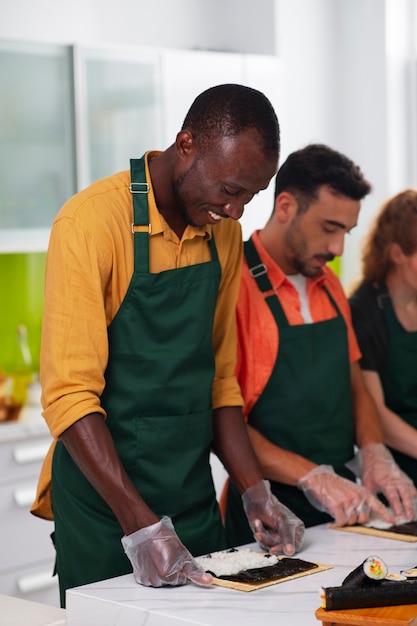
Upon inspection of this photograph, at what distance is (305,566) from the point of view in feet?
5.93

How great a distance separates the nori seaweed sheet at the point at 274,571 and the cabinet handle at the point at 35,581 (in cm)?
179

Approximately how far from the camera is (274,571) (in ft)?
5.81

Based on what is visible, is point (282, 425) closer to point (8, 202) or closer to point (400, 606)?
point (400, 606)

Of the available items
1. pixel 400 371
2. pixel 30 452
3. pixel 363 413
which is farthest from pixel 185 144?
pixel 30 452

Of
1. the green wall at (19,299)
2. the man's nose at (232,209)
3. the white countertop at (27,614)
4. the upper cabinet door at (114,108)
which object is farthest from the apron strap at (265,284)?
the green wall at (19,299)

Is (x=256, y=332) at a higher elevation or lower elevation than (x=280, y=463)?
higher

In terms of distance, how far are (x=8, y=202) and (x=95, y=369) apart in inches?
76.9

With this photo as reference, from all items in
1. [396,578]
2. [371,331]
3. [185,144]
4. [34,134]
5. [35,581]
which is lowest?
[35,581]

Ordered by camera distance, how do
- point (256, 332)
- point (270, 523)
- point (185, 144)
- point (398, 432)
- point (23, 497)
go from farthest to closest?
point (23, 497) < point (398, 432) < point (256, 332) < point (270, 523) < point (185, 144)

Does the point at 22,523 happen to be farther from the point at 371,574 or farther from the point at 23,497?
the point at 371,574

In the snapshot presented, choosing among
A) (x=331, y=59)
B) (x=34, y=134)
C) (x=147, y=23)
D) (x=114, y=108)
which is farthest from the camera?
(x=331, y=59)

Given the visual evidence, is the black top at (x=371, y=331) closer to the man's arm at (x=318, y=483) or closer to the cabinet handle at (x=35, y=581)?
the man's arm at (x=318, y=483)

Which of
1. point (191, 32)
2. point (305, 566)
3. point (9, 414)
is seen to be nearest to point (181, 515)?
point (305, 566)

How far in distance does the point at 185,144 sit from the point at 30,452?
6.19ft
